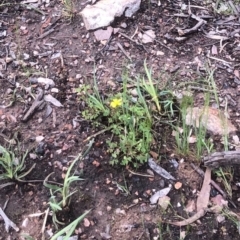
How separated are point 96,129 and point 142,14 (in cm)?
93

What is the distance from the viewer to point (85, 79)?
8.37ft

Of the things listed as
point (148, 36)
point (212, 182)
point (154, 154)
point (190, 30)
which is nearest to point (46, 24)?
point (148, 36)

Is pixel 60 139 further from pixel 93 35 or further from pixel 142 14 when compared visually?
pixel 142 14

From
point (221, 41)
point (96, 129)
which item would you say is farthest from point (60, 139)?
point (221, 41)

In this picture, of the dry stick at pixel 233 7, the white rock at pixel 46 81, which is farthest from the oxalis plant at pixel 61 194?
the dry stick at pixel 233 7

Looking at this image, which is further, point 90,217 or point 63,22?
point 63,22

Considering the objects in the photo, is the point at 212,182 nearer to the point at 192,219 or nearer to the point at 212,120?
the point at 192,219

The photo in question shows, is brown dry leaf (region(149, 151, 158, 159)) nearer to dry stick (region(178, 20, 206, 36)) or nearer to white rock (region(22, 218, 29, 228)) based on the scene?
white rock (region(22, 218, 29, 228))

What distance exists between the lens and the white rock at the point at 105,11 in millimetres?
2809

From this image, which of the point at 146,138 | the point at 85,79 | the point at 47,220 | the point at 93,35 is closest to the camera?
the point at 47,220

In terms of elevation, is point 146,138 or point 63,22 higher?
point 63,22

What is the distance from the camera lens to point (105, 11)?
2859 mm

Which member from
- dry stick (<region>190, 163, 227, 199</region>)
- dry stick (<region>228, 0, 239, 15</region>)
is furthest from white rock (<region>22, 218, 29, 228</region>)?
dry stick (<region>228, 0, 239, 15</region>)

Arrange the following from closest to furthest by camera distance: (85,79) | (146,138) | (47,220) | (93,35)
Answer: (47,220) → (146,138) → (85,79) → (93,35)
